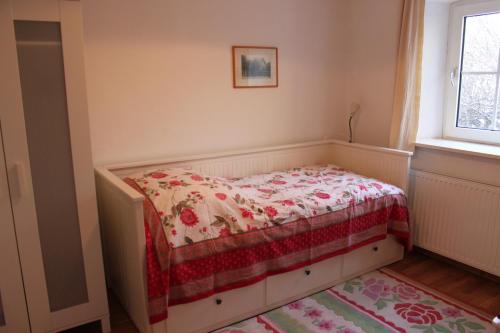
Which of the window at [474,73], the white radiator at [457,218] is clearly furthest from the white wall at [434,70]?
the white radiator at [457,218]

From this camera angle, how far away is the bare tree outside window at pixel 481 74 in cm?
295

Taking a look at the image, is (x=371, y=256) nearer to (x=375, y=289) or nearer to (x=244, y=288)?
(x=375, y=289)

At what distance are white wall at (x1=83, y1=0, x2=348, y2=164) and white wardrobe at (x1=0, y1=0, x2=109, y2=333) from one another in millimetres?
633

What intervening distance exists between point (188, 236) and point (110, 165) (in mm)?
942

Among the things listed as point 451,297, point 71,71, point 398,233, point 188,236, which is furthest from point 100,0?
point 451,297

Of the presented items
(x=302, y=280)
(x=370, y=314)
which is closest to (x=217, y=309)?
(x=302, y=280)

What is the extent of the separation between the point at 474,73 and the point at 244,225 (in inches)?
85.9

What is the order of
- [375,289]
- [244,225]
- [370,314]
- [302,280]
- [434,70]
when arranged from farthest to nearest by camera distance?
1. [434,70]
2. [375,289]
3. [302,280]
4. [370,314]
5. [244,225]

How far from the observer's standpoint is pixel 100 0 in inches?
100

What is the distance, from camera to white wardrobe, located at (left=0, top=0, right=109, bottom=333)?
1.87 metres

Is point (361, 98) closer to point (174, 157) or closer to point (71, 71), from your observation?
point (174, 157)

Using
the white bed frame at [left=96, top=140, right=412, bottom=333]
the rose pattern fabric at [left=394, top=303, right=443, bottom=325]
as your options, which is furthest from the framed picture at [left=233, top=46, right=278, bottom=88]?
the rose pattern fabric at [left=394, top=303, right=443, bottom=325]

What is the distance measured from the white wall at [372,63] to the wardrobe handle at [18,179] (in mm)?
2710

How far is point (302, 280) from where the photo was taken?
2.58 meters
